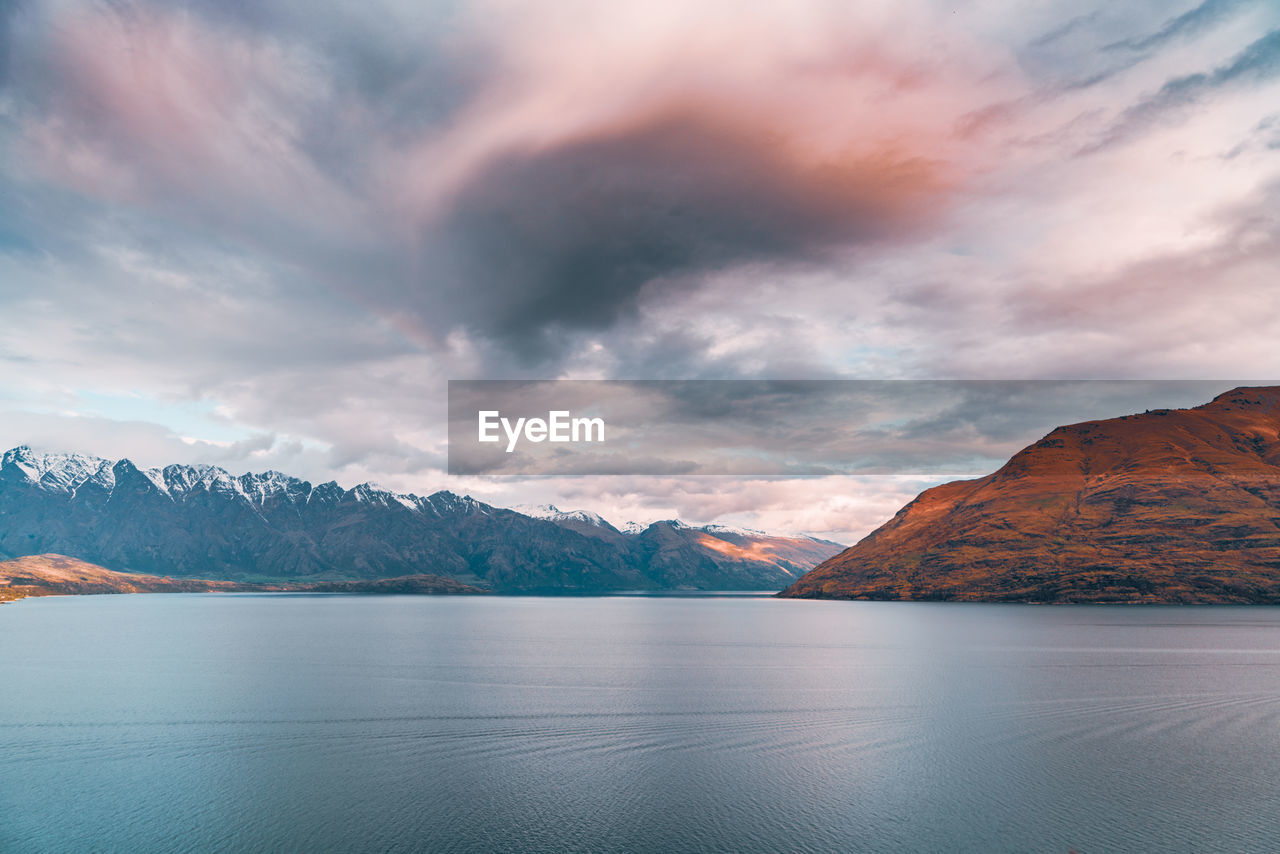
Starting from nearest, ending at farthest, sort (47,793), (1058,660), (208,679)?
(47,793)
(208,679)
(1058,660)

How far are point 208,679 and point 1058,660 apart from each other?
151m

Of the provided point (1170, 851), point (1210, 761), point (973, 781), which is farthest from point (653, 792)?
point (1210, 761)

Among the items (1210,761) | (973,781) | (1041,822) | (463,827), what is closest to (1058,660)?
(1210,761)

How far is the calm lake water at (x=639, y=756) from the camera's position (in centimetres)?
4691

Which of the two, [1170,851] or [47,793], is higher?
[47,793]

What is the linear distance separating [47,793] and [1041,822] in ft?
247

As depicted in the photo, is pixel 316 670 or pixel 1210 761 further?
pixel 316 670

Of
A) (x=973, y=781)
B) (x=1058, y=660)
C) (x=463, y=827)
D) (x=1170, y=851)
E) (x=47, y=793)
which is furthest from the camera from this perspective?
(x=1058, y=660)

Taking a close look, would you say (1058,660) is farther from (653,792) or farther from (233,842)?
(233,842)

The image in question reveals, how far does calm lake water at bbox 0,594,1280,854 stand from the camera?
4691 centimetres

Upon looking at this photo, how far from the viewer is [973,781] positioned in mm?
58500

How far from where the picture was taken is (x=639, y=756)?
6494 cm

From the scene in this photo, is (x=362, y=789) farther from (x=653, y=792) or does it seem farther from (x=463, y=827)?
(x=653, y=792)

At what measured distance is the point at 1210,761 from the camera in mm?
63344
